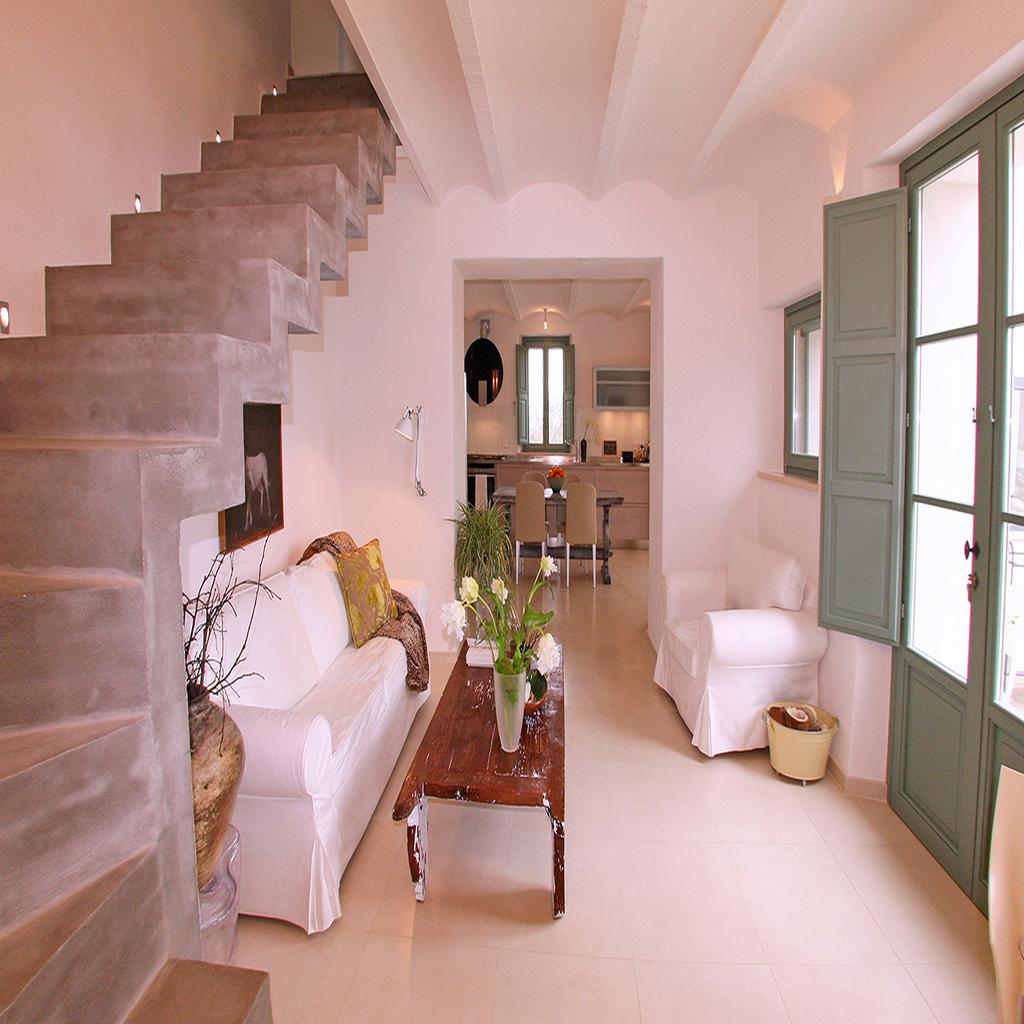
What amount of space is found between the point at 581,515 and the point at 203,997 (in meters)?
6.17

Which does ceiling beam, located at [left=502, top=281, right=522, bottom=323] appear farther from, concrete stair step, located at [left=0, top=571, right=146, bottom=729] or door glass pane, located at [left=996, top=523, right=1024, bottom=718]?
concrete stair step, located at [left=0, top=571, right=146, bottom=729]

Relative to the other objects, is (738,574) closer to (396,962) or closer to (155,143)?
(396,962)

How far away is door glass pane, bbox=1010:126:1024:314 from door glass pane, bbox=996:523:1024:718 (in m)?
0.74

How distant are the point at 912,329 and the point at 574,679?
9.28 feet

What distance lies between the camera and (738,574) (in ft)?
13.6

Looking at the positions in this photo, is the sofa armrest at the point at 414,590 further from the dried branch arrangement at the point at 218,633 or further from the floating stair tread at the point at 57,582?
the floating stair tread at the point at 57,582

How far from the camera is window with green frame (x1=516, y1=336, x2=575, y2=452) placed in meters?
10.1

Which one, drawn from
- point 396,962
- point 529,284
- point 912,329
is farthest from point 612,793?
point 529,284

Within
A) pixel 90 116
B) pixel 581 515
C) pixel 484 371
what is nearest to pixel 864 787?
pixel 90 116

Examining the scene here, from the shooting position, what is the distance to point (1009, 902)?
71.7 inches

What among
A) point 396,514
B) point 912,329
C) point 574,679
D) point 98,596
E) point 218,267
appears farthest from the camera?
point 396,514

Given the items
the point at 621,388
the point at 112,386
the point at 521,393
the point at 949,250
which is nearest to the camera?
the point at 112,386

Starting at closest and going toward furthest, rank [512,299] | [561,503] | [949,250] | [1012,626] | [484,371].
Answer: [1012,626]
[949,250]
[561,503]
[512,299]
[484,371]

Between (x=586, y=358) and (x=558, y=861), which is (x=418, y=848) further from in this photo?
(x=586, y=358)
